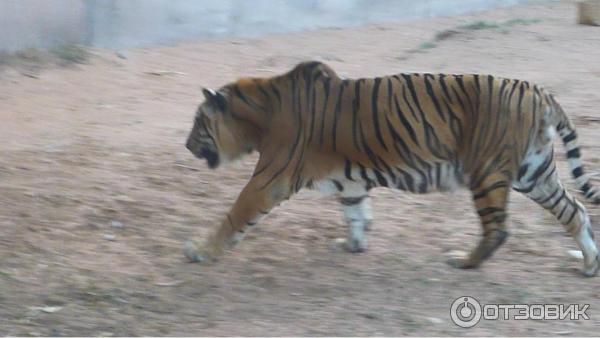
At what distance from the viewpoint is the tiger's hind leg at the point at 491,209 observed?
254 inches

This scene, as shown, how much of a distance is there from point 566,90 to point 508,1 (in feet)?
25.6

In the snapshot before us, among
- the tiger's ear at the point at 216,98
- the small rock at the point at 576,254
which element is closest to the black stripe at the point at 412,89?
the tiger's ear at the point at 216,98

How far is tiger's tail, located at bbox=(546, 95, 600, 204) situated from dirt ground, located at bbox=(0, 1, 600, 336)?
0.47 m

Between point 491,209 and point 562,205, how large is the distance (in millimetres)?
560

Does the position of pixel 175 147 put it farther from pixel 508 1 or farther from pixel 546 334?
pixel 508 1

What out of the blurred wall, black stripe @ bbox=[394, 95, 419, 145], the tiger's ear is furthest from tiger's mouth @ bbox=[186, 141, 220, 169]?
the blurred wall

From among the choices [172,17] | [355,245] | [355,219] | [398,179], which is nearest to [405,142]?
[398,179]

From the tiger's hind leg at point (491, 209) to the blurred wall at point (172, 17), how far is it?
7.10 m

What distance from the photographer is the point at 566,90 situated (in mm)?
11227

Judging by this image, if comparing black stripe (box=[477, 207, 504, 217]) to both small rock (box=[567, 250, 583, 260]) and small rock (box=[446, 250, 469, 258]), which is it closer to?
small rock (box=[446, 250, 469, 258])

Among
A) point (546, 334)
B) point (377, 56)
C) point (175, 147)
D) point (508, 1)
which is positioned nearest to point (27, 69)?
point (175, 147)

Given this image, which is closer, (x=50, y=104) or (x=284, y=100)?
(x=284, y=100)

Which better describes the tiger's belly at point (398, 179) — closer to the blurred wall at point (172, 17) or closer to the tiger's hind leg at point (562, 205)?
the tiger's hind leg at point (562, 205)

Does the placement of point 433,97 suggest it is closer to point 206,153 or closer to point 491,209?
point 491,209
